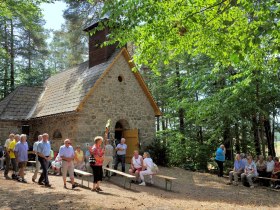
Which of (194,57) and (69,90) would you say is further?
(194,57)

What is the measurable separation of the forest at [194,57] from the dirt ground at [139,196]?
3751mm

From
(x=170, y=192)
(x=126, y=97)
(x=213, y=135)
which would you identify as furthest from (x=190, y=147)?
(x=170, y=192)

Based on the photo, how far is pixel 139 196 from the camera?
905cm

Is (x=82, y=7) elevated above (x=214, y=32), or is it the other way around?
(x=82, y=7)

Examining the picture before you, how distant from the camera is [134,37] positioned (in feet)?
27.0

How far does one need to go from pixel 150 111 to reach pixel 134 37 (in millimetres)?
9886

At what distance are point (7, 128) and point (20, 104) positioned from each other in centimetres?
207

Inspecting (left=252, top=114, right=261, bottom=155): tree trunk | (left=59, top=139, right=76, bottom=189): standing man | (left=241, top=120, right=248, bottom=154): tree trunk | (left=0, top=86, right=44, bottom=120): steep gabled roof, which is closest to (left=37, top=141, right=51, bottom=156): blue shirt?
(left=59, top=139, right=76, bottom=189): standing man

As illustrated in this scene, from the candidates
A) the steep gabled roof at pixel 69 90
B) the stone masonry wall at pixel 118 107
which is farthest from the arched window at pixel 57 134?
the stone masonry wall at pixel 118 107

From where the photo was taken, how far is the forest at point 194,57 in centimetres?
744

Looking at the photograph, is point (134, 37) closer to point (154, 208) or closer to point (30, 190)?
point (154, 208)

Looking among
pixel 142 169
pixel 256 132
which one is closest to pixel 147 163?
pixel 142 169

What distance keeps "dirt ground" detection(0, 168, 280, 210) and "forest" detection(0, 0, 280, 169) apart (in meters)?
3.75

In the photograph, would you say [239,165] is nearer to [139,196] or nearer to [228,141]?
[228,141]
